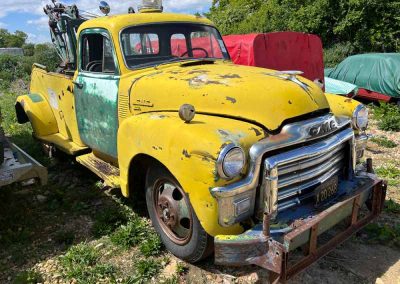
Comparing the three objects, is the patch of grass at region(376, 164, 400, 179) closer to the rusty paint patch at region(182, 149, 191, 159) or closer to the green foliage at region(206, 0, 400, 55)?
the rusty paint patch at region(182, 149, 191, 159)

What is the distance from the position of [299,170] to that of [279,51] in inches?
215

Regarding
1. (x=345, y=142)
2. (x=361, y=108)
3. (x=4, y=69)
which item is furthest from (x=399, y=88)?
(x=4, y=69)

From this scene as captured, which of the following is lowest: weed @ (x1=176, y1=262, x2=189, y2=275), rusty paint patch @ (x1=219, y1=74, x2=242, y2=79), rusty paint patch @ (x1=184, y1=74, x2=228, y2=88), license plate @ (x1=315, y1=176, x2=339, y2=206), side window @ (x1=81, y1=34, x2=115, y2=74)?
weed @ (x1=176, y1=262, x2=189, y2=275)

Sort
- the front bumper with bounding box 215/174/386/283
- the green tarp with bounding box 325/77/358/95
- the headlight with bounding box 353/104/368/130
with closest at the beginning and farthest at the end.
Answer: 1. the front bumper with bounding box 215/174/386/283
2. the headlight with bounding box 353/104/368/130
3. the green tarp with bounding box 325/77/358/95

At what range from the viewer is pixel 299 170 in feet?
9.68

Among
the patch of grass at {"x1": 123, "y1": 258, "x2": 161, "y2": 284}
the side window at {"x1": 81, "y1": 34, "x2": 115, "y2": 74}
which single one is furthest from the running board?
the side window at {"x1": 81, "y1": 34, "x2": 115, "y2": 74}

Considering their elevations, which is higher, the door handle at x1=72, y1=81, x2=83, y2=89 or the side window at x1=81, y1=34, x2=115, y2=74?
the side window at x1=81, y1=34, x2=115, y2=74

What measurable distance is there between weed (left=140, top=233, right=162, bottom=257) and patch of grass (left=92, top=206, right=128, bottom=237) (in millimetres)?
494

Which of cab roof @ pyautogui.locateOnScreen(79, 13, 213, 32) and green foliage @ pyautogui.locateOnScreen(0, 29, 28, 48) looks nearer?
cab roof @ pyautogui.locateOnScreen(79, 13, 213, 32)

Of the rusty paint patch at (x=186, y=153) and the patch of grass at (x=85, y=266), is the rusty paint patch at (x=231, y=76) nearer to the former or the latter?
the rusty paint patch at (x=186, y=153)

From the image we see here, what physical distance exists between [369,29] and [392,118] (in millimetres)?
9903

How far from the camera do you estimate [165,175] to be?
332cm

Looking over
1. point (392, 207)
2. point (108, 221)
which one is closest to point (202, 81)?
point (108, 221)

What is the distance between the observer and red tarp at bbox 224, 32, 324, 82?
24.8 feet
